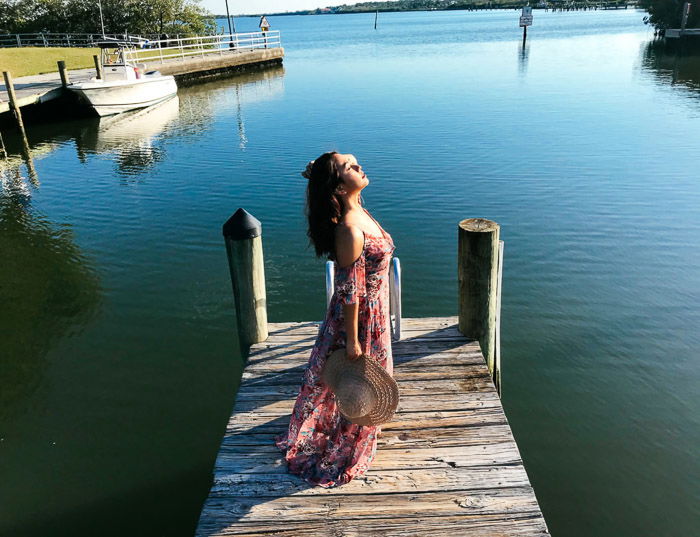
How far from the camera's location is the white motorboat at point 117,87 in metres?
24.1

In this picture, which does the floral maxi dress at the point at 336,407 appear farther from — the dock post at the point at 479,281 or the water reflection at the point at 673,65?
the water reflection at the point at 673,65

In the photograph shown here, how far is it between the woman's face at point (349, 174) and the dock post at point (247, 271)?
77.6 inches

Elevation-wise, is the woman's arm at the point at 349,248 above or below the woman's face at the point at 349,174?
below

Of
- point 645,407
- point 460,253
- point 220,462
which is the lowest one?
point 645,407

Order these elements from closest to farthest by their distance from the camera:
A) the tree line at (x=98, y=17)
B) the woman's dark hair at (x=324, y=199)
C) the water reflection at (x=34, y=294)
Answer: the woman's dark hair at (x=324, y=199), the water reflection at (x=34, y=294), the tree line at (x=98, y=17)

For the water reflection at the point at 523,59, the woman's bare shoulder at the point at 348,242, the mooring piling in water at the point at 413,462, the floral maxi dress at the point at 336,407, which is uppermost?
the woman's bare shoulder at the point at 348,242

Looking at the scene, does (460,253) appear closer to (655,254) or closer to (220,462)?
(220,462)

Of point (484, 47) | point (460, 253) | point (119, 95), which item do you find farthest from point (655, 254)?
point (484, 47)

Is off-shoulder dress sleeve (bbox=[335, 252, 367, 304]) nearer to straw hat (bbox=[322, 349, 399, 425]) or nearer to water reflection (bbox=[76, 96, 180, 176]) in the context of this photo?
straw hat (bbox=[322, 349, 399, 425])


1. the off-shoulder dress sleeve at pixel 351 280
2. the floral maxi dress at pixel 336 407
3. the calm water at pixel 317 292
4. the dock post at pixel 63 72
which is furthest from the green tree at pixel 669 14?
the off-shoulder dress sleeve at pixel 351 280

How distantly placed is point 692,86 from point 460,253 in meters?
29.1

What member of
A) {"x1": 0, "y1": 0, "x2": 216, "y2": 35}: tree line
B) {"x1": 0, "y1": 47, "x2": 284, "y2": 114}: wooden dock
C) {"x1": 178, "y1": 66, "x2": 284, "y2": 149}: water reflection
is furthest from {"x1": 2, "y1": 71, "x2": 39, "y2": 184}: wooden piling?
{"x1": 0, "y1": 0, "x2": 216, "y2": 35}: tree line

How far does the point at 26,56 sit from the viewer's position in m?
32.8

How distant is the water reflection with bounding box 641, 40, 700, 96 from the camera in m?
30.1
